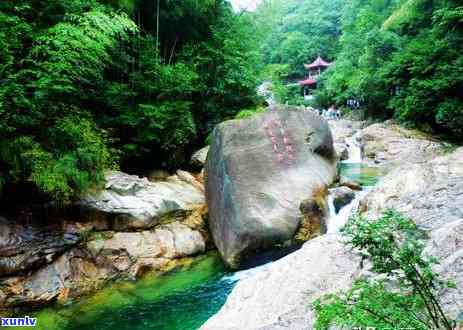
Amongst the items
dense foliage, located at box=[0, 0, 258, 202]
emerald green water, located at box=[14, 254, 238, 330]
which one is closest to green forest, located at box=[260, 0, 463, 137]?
dense foliage, located at box=[0, 0, 258, 202]

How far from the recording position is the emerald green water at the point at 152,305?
5.96 m

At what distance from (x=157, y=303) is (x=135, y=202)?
2460 millimetres

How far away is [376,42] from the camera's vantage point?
21875 millimetres

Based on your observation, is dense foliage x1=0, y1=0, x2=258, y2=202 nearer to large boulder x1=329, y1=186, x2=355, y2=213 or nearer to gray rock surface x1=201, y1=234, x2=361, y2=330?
gray rock surface x1=201, y1=234, x2=361, y2=330

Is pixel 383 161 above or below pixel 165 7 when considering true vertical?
below

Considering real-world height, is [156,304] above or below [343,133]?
below

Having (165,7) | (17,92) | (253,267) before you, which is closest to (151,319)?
(253,267)

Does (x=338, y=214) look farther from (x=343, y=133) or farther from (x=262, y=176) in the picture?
(x=343, y=133)

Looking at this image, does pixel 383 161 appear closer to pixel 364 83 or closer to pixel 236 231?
pixel 364 83

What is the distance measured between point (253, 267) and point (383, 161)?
36.5 ft

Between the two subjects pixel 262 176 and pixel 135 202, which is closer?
pixel 135 202

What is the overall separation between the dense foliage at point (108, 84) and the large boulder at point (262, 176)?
239 cm

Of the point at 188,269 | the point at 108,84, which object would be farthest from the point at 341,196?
the point at 108,84

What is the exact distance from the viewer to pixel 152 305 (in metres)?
6.48
